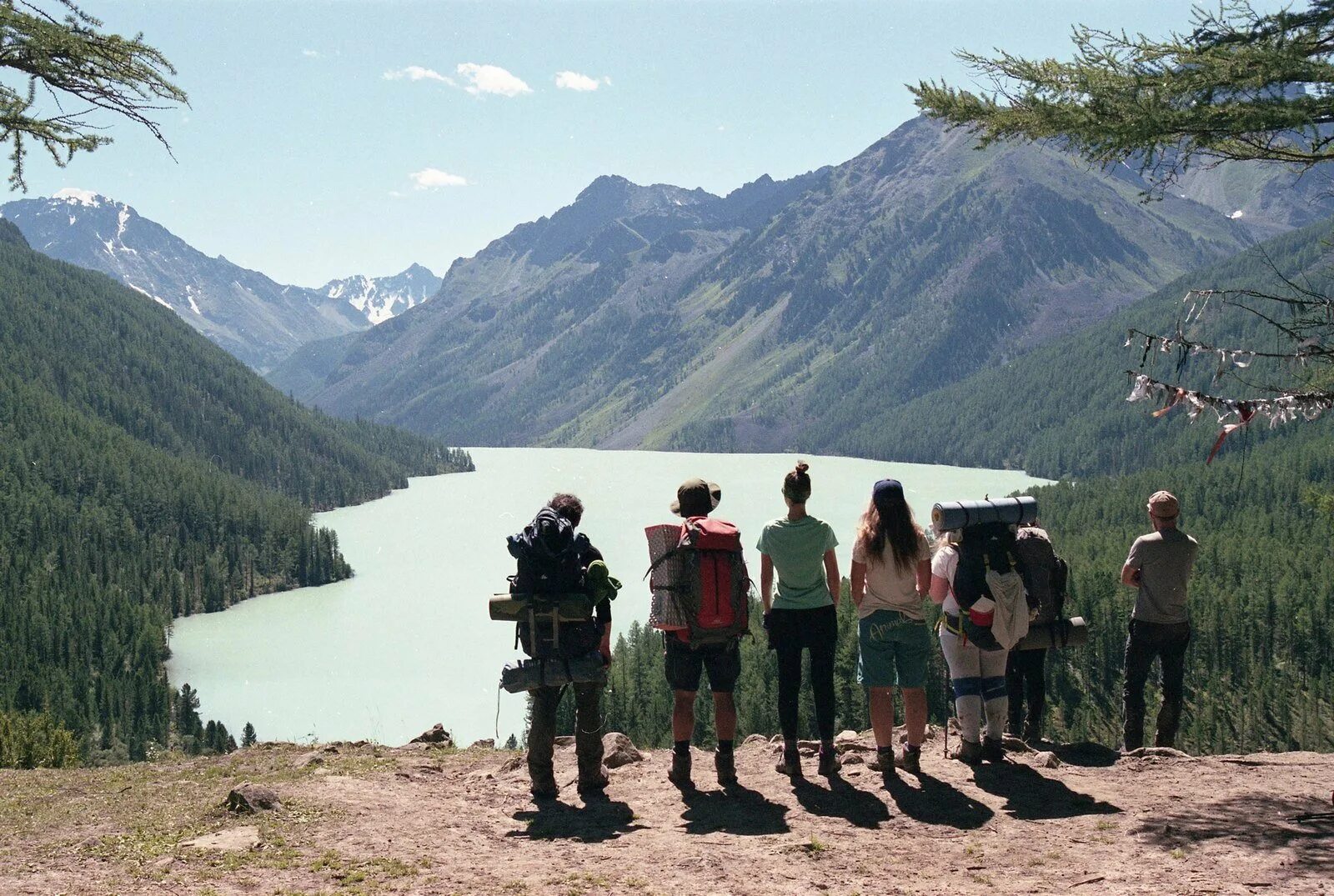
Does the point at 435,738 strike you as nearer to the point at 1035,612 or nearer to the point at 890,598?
the point at 890,598

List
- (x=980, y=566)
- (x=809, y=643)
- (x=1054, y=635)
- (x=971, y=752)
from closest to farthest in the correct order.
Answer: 1. (x=809, y=643)
2. (x=980, y=566)
3. (x=971, y=752)
4. (x=1054, y=635)

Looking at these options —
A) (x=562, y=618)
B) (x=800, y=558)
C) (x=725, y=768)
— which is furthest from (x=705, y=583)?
(x=725, y=768)

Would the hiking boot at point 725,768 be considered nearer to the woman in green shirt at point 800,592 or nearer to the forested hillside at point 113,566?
the woman in green shirt at point 800,592

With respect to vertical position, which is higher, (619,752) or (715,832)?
(619,752)

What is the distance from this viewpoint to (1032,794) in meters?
10.9

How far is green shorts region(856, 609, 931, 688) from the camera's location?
1112 centimetres

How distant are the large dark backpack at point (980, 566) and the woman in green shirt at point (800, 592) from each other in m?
1.35

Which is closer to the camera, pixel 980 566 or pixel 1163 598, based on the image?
pixel 980 566

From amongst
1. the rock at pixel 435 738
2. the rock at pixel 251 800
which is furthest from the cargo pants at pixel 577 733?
the rock at pixel 435 738

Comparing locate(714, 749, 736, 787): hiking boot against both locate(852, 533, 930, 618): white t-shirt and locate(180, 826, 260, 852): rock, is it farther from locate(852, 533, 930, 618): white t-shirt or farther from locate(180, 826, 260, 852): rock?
locate(180, 826, 260, 852): rock

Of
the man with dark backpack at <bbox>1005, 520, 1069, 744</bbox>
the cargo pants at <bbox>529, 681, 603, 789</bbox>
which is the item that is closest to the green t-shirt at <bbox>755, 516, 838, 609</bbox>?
the cargo pants at <bbox>529, 681, 603, 789</bbox>

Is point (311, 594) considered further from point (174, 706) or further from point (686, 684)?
point (686, 684)

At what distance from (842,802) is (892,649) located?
65.2 inches

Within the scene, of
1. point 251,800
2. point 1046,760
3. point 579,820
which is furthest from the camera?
point 1046,760
